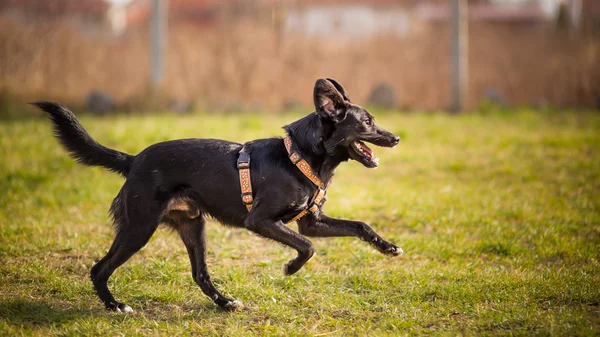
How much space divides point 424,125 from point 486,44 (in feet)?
16.7

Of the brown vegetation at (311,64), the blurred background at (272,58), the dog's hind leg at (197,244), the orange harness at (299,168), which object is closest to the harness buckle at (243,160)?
the orange harness at (299,168)

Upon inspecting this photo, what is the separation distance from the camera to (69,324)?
160 inches

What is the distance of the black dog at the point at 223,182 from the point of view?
4.33 m

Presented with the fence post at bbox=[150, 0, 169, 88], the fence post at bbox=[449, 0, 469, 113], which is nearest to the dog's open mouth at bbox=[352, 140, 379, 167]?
the fence post at bbox=[449, 0, 469, 113]

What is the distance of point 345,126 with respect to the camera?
14.9 ft

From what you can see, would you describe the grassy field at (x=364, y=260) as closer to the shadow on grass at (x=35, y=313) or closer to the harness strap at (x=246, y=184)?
the shadow on grass at (x=35, y=313)

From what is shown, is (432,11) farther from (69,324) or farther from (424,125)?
(69,324)

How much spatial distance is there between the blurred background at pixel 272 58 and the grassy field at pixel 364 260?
498cm

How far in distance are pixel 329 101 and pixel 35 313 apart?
246cm

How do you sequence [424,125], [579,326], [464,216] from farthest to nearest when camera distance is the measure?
1. [424,125]
2. [464,216]
3. [579,326]

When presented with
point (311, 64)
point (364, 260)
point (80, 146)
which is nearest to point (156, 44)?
point (311, 64)

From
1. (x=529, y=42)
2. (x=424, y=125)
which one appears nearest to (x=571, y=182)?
(x=424, y=125)

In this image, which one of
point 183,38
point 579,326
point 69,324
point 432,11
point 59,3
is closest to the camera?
point 579,326

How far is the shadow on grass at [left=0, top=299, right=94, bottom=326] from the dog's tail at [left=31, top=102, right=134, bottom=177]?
40.8 inches
